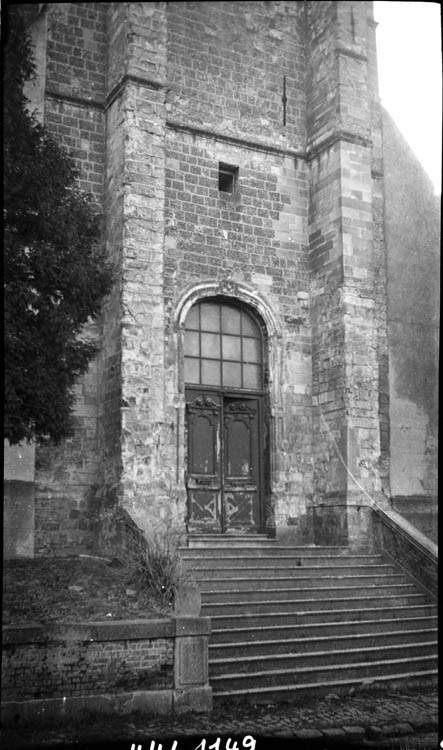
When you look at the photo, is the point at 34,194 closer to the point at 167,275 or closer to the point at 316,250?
the point at 167,275

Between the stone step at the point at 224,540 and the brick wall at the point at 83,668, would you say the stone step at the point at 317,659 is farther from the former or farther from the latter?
the stone step at the point at 224,540

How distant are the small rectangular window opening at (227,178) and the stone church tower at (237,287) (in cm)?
7

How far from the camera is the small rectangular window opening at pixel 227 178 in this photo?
15.2 meters

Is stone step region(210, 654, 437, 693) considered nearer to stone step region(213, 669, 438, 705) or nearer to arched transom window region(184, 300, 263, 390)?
stone step region(213, 669, 438, 705)

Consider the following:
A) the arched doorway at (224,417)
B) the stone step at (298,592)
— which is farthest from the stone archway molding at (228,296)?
the stone step at (298,592)

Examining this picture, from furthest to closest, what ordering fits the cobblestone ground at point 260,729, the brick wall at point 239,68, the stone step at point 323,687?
the brick wall at point 239,68 → the stone step at point 323,687 → the cobblestone ground at point 260,729

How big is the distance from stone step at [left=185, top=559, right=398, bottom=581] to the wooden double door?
1.96 m

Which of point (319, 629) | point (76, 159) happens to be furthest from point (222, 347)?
point (319, 629)

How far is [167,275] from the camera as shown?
14.2 m

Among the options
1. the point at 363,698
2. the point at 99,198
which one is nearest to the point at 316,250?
the point at 99,198

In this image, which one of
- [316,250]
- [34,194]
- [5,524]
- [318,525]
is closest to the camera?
[34,194]

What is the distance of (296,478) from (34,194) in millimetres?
7546

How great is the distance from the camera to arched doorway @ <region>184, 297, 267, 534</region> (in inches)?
558

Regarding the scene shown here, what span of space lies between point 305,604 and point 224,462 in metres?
3.74
